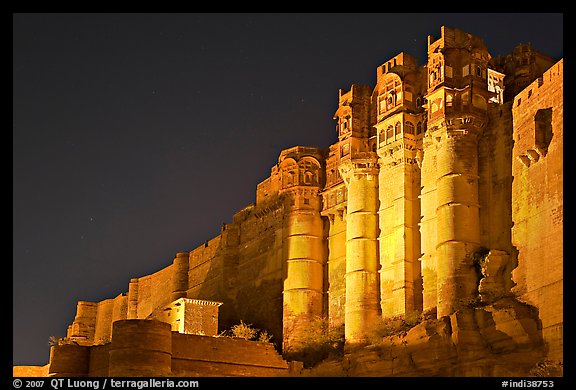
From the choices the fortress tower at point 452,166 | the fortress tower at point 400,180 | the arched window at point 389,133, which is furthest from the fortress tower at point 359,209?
the fortress tower at point 452,166

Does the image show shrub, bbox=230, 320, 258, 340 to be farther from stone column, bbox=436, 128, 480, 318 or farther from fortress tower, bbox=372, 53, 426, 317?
stone column, bbox=436, 128, 480, 318

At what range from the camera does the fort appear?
25.1 meters

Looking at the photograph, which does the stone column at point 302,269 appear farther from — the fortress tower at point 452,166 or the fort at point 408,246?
the fortress tower at point 452,166

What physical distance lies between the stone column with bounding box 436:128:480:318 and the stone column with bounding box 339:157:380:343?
3.74 m

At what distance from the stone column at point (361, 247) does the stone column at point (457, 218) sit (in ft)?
12.3

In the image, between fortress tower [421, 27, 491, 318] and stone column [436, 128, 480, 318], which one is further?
fortress tower [421, 27, 491, 318]

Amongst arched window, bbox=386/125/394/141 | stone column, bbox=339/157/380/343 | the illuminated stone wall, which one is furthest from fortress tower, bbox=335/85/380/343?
the illuminated stone wall

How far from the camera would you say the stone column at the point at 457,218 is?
27.0m

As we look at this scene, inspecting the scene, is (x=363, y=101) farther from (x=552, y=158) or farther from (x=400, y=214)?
(x=552, y=158)

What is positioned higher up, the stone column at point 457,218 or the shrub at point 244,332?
the stone column at point 457,218

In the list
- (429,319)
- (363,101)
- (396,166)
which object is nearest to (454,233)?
(429,319)

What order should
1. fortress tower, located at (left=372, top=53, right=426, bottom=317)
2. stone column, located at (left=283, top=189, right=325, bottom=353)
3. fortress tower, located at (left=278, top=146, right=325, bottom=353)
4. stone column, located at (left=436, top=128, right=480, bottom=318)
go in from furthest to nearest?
1. fortress tower, located at (left=278, top=146, right=325, bottom=353)
2. stone column, located at (left=283, top=189, right=325, bottom=353)
3. fortress tower, located at (left=372, top=53, right=426, bottom=317)
4. stone column, located at (left=436, top=128, right=480, bottom=318)

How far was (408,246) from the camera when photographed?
3016 centimetres

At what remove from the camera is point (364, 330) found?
30.5 m
